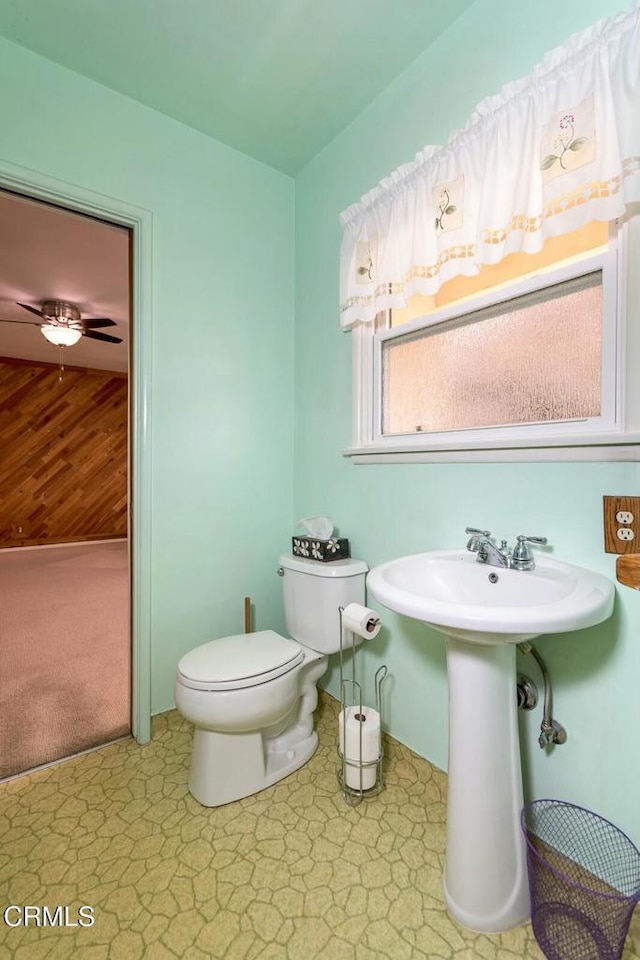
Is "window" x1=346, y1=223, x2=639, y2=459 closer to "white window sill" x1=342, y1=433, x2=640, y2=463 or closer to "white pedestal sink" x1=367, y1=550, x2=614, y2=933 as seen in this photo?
"white window sill" x1=342, y1=433, x2=640, y2=463

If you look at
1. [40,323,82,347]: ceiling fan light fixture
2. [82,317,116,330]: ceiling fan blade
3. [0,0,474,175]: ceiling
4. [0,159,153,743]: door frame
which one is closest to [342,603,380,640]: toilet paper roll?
[0,159,153,743]: door frame

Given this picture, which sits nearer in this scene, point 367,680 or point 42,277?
point 367,680

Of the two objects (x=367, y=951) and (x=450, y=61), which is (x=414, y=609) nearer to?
(x=367, y=951)

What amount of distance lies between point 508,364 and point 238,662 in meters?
1.33

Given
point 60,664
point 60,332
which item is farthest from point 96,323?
point 60,664

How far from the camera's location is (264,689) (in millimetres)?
1385

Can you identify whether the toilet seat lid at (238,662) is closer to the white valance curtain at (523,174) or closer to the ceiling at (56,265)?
the white valance curtain at (523,174)

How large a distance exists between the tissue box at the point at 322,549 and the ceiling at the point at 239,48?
5.96 feet

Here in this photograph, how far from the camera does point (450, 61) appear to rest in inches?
56.7

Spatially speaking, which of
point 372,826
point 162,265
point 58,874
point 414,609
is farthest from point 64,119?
point 372,826

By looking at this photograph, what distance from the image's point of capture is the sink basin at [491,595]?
81 cm

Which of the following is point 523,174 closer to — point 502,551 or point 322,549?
point 502,551

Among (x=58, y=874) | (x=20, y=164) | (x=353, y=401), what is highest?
(x=20, y=164)

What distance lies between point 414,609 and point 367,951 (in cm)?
81
